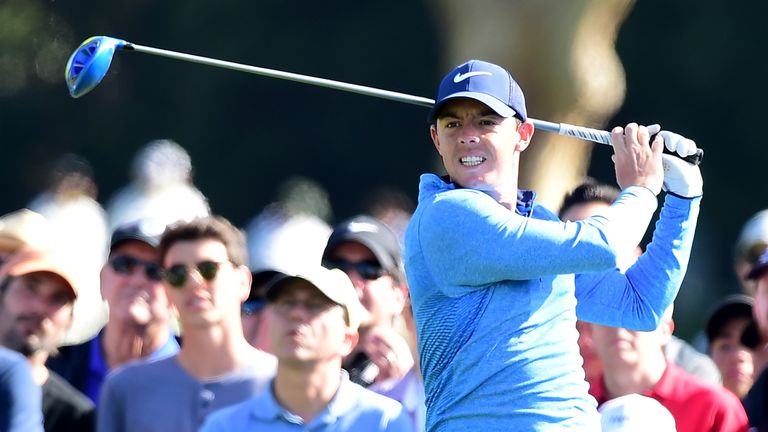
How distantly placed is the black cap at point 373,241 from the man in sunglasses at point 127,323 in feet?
2.21

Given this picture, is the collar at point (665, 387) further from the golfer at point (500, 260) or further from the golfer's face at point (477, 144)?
the golfer's face at point (477, 144)

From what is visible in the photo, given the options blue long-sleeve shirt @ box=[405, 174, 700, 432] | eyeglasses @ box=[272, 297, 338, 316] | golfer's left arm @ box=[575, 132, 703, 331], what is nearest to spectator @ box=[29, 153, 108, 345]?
eyeglasses @ box=[272, 297, 338, 316]

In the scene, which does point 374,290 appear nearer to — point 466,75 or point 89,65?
point 89,65

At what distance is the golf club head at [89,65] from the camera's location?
5.71m

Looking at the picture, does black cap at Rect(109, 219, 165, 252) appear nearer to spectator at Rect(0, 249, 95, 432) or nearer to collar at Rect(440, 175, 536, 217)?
spectator at Rect(0, 249, 95, 432)

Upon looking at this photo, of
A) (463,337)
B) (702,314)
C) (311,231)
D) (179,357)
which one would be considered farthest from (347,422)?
(702,314)

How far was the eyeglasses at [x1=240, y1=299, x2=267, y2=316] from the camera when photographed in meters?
7.44

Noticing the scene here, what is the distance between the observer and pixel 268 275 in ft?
23.7

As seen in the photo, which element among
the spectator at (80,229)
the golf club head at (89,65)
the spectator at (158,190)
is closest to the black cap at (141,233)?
the golf club head at (89,65)

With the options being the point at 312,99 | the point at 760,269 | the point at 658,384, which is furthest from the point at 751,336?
the point at 312,99

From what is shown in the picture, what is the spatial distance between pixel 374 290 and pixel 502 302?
8.07 feet

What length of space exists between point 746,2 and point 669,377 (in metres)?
9.90

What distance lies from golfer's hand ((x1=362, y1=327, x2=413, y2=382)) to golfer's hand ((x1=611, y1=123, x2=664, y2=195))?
7.10 ft

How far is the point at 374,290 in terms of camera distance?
23.7 ft
